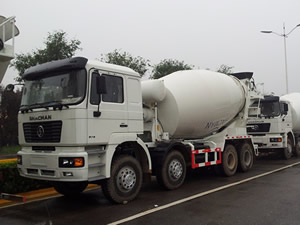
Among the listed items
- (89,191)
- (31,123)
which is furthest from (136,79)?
(89,191)

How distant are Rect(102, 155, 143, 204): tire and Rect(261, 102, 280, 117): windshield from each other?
29.9 feet

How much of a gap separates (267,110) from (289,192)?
24.2 ft

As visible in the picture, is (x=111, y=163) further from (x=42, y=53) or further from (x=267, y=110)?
(x=42, y=53)

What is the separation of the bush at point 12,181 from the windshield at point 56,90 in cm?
174

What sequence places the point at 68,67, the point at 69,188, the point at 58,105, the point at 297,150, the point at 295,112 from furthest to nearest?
the point at 295,112, the point at 297,150, the point at 69,188, the point at 68,67, the point at 58,105

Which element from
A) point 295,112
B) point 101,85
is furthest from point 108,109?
point 295,112

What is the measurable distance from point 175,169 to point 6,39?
481 centimetres

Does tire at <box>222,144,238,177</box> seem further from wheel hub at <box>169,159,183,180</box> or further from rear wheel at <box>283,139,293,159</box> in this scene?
rear wheel at <box>283,139,293,159</box>

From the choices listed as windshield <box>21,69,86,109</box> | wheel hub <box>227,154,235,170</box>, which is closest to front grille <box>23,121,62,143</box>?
windshield <box>21,69,86,109</box>

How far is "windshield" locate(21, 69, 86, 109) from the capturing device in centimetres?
595

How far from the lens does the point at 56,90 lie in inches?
244

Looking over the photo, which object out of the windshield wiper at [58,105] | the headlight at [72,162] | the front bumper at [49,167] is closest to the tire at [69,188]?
A: the front bumper at [49,167]

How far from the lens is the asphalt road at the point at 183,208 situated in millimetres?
5367

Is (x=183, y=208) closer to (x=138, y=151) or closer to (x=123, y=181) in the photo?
(x=123, y=181)
